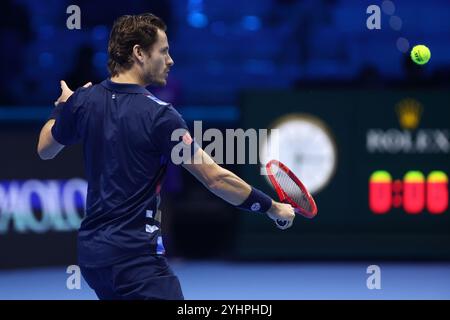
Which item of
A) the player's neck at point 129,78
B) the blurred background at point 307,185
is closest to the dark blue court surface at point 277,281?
the blurred background at point 307,185

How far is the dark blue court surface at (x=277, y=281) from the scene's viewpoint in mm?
7934

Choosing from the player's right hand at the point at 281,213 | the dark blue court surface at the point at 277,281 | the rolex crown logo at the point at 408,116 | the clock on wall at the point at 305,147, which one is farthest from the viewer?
the rolex crown logo at the point at 408,116

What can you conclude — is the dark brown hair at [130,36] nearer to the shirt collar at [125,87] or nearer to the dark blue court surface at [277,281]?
the shirt collar at [125,87]

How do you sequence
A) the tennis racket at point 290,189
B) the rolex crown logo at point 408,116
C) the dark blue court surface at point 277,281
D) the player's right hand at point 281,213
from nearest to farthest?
the player's right hand at point 281,213, the tennis racket at point 290,189, the dark blue court surface at point 277,281, the rolex crown logo at point 408,116

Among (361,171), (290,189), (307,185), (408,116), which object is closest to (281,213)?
(290,189)

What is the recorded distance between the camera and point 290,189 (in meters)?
4.55

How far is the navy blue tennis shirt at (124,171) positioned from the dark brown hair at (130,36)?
0.49 feet

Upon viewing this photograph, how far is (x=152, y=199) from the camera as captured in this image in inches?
141

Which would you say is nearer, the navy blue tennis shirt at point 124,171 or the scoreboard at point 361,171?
the navy blue tennis shirt at point 124,171

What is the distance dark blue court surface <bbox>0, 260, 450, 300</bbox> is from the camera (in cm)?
793

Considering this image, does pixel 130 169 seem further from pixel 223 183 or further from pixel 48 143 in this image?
pixel 48 143

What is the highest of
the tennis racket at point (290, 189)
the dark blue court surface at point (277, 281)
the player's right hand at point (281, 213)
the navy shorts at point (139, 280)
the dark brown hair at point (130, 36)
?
the dark brown hair at point (130, 36)
